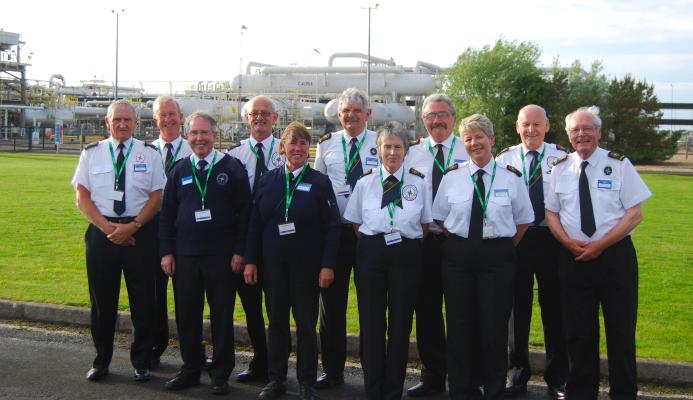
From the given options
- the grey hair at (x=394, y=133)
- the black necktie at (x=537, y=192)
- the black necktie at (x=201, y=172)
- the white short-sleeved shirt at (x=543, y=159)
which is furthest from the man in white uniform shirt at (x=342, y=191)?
the black necktie at (x=537, y=192)

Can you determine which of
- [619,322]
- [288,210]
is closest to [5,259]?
[288,210]

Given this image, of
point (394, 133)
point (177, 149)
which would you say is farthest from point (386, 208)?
point (177, 149)

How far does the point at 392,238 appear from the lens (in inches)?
207

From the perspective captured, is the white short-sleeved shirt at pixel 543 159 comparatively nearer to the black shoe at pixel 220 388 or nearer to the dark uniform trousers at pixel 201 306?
the dark uniform trousers at pixel 201 306

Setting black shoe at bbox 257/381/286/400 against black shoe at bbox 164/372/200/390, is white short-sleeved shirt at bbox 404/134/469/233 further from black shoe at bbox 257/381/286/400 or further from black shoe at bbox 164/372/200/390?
black shoe at bbox 164/372/200/390

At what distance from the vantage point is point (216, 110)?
57500mm

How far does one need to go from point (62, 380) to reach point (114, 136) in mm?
2027

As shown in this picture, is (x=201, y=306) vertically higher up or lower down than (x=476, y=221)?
lower down

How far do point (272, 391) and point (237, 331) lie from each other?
153 cm

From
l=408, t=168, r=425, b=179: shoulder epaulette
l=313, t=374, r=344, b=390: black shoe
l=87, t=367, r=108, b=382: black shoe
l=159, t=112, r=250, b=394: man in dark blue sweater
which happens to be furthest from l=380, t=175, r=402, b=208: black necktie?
l=87, t=367, r=108, b=382: black shoe

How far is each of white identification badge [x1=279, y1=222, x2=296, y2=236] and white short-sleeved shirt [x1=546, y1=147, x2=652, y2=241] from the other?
197 cm

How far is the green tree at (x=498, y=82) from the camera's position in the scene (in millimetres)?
51688

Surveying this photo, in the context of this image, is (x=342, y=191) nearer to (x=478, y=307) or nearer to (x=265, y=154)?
(x=265, y=154)

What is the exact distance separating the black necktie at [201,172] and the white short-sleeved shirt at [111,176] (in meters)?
0.58
